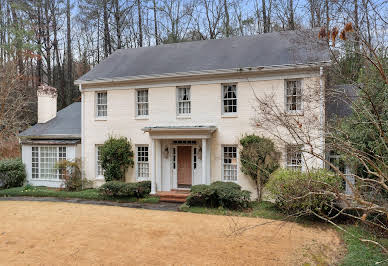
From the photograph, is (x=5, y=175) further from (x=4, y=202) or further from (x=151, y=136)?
(x=151, y=136)

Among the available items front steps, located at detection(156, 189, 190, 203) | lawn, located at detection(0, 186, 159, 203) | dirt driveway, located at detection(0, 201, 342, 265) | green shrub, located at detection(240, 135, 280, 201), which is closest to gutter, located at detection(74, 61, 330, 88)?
green shrub, located at detection(240, 135, 280, 201)

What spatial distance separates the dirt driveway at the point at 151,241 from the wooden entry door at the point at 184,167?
3.71 m

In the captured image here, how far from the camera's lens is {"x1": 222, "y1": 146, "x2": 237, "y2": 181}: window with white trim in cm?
1409

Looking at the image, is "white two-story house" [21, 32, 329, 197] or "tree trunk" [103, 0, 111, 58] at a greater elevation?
"tree trunk" [103, 0, 111, 58]

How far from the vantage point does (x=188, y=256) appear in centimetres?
708

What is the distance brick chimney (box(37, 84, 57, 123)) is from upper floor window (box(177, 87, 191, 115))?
947cm

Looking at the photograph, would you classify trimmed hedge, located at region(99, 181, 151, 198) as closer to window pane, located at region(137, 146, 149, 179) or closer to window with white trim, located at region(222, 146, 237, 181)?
window pane, located at region(137, 146, 149, 179)

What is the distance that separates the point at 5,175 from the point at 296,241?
1646 cm

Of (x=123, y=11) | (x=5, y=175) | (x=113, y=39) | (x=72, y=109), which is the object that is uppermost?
(x=123, y=11)

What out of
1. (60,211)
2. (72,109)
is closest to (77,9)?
(72,109)

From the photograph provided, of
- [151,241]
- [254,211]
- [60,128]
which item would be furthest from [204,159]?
Result: [60,128]

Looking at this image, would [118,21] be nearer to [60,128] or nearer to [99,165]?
[60,128]

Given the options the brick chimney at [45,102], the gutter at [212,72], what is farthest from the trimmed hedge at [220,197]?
the brick chimney at [45,102]

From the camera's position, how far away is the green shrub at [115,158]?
49.5 feet
